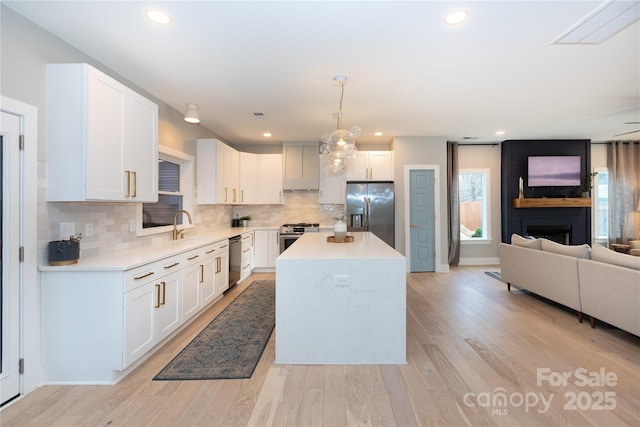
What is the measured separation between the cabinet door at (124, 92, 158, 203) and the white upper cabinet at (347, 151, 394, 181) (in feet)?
11.8

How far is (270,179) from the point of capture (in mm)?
5996

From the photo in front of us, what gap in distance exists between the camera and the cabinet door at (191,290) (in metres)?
3.08

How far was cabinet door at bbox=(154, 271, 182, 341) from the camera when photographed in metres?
2.62

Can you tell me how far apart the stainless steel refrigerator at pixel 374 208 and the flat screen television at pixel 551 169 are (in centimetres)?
315

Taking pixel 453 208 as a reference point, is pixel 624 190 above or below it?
above

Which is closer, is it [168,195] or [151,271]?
[151,271]

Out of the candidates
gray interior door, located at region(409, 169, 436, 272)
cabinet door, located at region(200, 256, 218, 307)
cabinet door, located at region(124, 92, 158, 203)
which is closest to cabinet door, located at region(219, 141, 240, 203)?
cabinet door, located at region(200, 256, 218, 307)

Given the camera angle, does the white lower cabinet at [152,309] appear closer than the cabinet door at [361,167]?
Yes

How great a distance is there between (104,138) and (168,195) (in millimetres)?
1811

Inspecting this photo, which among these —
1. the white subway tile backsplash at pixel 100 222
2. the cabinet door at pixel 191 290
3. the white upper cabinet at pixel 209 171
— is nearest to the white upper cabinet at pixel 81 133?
the white subway tile backsplash at pixel 100 222

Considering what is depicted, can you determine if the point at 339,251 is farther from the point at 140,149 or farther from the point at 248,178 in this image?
the point at 248,178

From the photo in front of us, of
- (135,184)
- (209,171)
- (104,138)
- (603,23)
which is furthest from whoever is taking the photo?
(209,171)

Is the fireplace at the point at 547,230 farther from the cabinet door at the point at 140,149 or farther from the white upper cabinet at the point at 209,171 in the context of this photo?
the cabinet door at the point at 140,149

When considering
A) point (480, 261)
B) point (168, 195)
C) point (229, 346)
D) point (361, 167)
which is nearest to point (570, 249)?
point (480, 261)
